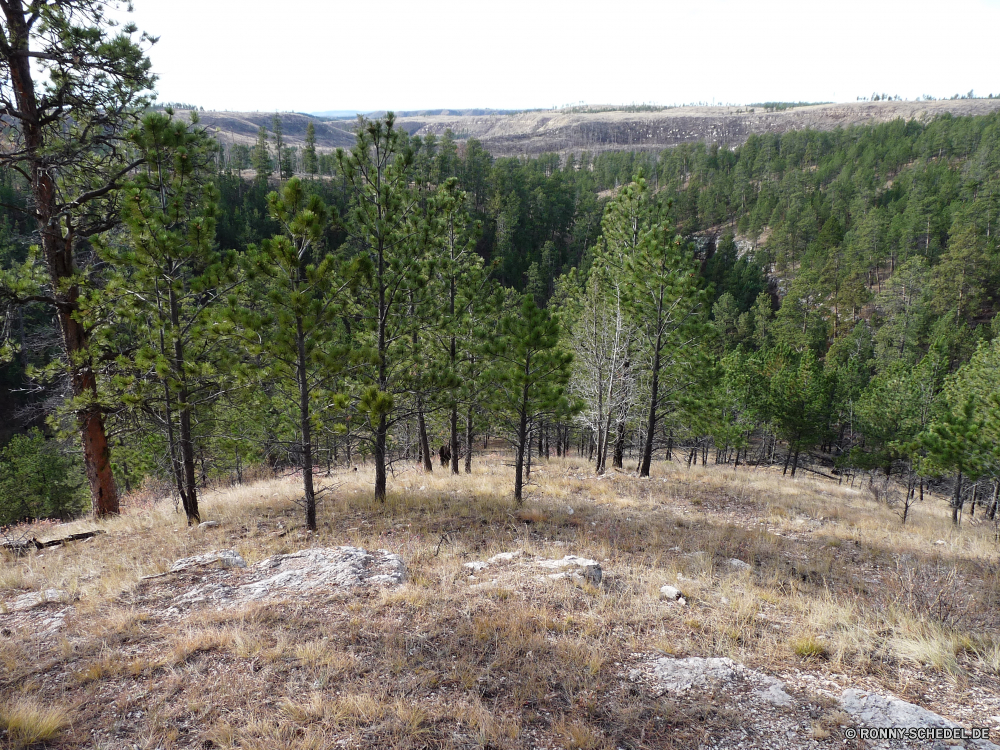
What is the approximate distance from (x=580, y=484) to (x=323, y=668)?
11.1m

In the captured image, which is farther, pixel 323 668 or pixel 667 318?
pixel 667 318

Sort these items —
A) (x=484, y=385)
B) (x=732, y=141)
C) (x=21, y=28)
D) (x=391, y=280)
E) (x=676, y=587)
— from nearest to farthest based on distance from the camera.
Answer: (x=676, y=587) → (x=21, y=28) → (x=391, y=280) → (x=484, y=385) → (x=732, y=141)

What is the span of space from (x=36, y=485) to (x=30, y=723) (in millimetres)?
37052

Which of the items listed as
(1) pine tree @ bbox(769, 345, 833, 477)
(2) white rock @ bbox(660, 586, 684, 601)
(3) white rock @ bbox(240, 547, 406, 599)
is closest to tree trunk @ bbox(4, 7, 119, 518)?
(3) white rock @ bbox(240, 547, 406, 599)

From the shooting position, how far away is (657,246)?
1537cm

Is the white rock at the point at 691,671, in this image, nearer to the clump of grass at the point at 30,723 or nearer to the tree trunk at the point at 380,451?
the clump of grass at the point at 30,723

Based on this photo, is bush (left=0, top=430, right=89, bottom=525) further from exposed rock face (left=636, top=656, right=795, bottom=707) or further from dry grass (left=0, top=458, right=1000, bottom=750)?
exposed rock face (left=636, top=656, right=795, bottom=707)

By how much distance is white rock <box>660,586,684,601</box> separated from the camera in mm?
6105

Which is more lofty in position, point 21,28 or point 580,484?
point 21,28

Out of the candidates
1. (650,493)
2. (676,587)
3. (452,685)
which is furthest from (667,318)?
(452,685)

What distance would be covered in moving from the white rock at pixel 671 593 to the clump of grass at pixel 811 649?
1.44 m

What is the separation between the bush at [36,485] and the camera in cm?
2883

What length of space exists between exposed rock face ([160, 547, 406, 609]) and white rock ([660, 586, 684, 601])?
137 inches

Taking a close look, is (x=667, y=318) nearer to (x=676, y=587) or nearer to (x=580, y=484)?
(x=580, y=484)
